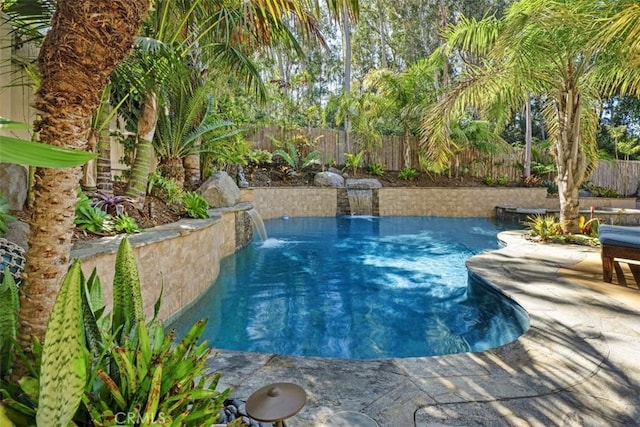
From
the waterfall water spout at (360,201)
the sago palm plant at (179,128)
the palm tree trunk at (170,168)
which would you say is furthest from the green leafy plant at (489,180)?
the palm tree trunk at (170,168)

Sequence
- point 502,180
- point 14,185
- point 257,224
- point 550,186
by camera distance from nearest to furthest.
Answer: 1. point 14,185
2. point 257,224
3. point 502,180
4. point 550,186

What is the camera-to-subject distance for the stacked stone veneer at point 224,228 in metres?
3.72

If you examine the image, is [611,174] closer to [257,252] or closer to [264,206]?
[264,206]

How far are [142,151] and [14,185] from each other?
2.09m

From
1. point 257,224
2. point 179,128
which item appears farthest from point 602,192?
point 179,128

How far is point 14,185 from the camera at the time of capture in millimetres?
3709

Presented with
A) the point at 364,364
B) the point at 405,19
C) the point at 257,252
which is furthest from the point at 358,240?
the point at 405,19

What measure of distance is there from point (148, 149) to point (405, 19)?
21.3m

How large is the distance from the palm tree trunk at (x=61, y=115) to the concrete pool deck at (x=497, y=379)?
1220 mm

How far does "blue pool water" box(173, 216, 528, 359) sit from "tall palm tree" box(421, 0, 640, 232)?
2494mm

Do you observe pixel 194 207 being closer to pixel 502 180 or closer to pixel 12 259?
pixel 12 259

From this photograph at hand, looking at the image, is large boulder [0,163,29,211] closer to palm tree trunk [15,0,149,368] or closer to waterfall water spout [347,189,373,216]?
palm tree trunk [15,0,149,368]

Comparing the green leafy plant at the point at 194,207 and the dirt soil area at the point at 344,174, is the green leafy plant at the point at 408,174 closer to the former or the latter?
the dirt soil area at the point at 344,174

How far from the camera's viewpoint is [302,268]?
271 inches
